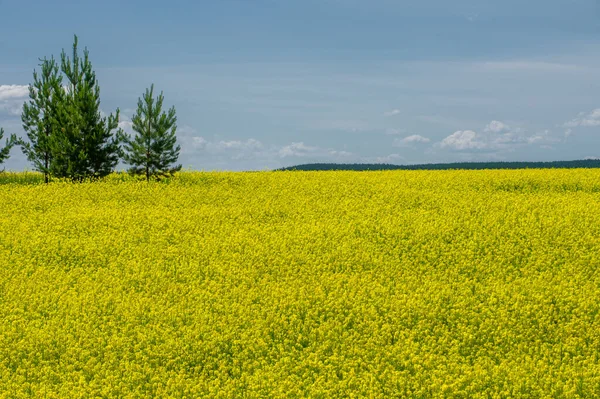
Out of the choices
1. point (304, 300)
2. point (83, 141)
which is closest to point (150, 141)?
point (83, 141)

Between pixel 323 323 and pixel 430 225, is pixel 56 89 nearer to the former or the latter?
pixel 430 225

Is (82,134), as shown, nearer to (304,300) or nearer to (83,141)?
(83,141)

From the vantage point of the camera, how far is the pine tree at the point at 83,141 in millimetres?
40469

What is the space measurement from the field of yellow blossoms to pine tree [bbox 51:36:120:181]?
12.4 meters

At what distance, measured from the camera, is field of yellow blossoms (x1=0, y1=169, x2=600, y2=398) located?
40.7 ft

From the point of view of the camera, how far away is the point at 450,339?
14.2 metres

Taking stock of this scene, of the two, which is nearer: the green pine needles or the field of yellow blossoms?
the field of yellow blossoms

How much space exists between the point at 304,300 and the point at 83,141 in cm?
2948

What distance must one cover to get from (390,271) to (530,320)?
14.9 ft

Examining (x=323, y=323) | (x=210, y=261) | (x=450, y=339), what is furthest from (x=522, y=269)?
(x=210, y=261)

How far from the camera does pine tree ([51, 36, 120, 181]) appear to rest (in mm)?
40469

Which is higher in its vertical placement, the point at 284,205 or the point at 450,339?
the point at 284,205

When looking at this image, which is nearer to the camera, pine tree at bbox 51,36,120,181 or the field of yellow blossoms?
the field of yellow blossoms

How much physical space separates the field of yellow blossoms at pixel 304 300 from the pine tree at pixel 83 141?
12442mm
